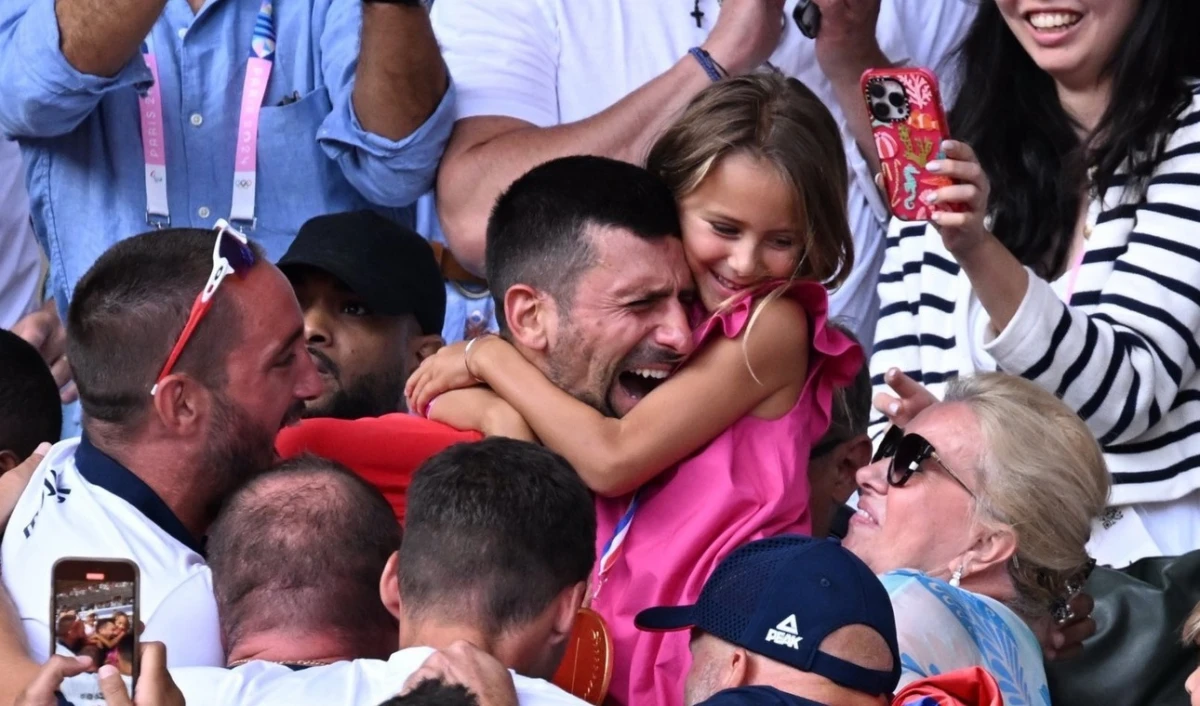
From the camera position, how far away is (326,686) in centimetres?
286

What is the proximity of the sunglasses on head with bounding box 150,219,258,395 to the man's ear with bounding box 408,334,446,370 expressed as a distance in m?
0.90

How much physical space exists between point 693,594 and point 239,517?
82cm

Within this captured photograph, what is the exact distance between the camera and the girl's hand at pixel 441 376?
384 centimetres

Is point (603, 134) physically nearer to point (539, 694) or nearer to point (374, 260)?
point (374, 260)

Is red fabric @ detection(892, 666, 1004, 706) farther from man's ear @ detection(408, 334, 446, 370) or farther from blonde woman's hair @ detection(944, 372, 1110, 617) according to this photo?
man's ear @ detection(408, 334, 446, 370)

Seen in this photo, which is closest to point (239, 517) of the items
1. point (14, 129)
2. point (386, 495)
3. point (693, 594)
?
point (386, 495)

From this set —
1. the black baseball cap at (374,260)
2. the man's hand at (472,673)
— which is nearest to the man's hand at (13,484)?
the black baseball cap at (374,260)

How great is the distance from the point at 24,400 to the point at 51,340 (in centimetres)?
70

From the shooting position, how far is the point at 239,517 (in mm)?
3289

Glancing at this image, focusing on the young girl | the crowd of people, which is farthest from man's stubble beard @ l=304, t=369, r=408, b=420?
the young girl

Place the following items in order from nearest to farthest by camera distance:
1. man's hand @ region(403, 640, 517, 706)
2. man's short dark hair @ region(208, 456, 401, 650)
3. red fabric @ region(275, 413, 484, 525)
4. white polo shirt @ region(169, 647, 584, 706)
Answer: man's hand @ region(403, 640, 517, 706), white polo shirt @ region(169, 647, 584, 706), man's short dark hair @ region(208, 456, 401, 650), red fabric @ region(275, 413, 484, 525)

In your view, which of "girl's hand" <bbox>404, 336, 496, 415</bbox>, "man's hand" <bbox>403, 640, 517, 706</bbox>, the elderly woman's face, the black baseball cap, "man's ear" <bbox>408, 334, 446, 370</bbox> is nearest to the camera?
"man's hand" <bbox>403, 640, 517, 706</bbox>

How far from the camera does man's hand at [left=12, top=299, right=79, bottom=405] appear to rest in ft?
16.4

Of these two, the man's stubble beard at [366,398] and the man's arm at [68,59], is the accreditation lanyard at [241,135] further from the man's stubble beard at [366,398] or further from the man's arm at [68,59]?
the man's stubble beard at [366,398]
